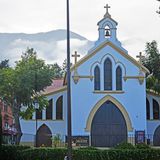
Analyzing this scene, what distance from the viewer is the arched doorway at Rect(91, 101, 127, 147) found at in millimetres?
45250

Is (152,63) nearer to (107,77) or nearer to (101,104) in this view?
(107,77)

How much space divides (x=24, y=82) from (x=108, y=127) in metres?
11.8

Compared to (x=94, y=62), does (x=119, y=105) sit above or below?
below

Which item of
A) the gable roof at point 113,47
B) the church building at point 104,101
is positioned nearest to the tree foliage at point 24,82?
the gable roof at point 113,47

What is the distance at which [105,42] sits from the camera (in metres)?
46.8

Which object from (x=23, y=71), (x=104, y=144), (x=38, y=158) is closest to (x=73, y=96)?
(x=104, y=144)

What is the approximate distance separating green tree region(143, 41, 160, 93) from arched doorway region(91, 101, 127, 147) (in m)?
5.16

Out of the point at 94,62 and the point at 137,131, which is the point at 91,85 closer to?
the point at 94,62

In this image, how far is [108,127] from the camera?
45531mm

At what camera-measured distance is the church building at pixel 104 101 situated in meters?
45.5

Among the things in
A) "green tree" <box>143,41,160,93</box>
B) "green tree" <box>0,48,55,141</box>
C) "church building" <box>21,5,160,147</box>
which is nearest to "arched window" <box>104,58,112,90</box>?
"church building" <box>21,5,160,147</box>

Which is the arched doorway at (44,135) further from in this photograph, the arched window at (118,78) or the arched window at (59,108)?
the arched window at (118,78)

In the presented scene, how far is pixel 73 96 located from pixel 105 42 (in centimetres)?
677

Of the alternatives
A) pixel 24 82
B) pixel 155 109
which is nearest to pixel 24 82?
pixel 24 82
